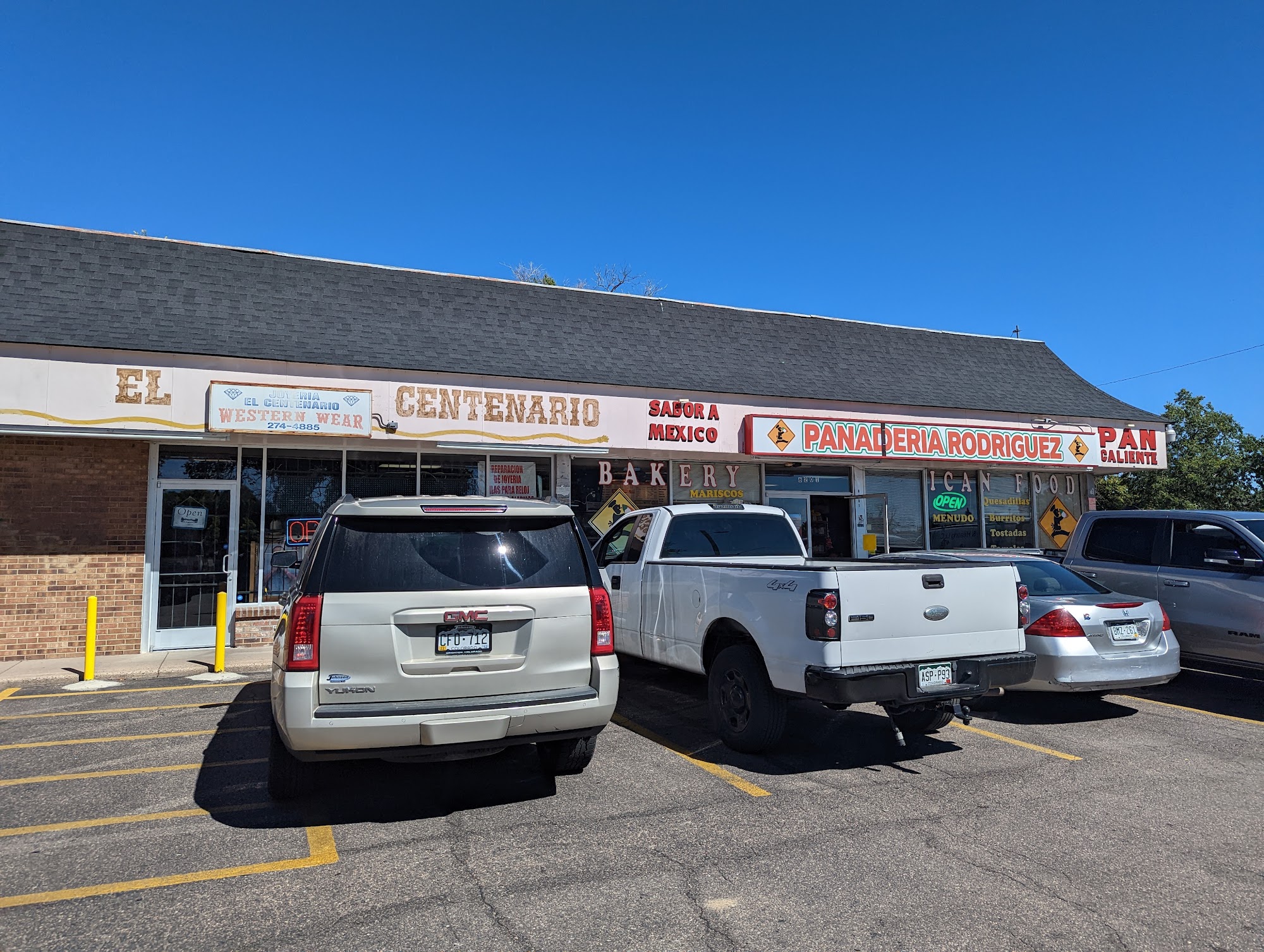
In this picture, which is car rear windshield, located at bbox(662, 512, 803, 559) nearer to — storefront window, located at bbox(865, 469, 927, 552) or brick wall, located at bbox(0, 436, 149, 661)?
brick wall, located at bbox(0, 436, 149, 661)

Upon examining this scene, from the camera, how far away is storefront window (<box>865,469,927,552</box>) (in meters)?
16.8

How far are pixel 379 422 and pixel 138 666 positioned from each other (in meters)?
4.46

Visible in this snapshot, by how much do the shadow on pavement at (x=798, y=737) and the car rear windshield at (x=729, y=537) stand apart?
1.53 meters

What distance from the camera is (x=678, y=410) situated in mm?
13914

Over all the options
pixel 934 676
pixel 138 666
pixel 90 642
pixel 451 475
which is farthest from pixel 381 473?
pixel 934 676

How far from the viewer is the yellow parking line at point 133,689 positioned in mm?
8898

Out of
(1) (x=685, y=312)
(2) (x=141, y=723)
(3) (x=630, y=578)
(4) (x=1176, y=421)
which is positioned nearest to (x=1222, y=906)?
(3) (x=630, y=578)

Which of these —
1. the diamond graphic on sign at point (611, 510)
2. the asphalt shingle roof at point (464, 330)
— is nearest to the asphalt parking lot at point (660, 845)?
the asphalt shingle roof at point (464, 330)

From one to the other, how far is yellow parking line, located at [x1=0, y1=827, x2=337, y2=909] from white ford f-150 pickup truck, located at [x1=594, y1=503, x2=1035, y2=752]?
310 cm

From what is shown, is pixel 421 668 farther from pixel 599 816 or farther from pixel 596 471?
pixel 596 471

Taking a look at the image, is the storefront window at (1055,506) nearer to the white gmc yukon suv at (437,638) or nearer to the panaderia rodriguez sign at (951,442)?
the panaderia rodriguez sign at (951,442)

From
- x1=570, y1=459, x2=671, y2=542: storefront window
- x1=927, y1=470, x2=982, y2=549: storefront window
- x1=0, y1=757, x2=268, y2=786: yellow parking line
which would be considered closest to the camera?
x1=0, y1=757, x2=268, y2=786: yellow parking line

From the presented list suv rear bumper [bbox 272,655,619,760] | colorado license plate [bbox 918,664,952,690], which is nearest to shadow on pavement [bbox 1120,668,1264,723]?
colorado license plate [bbox 918,664,952,690]

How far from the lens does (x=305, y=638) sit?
14.4 feet
